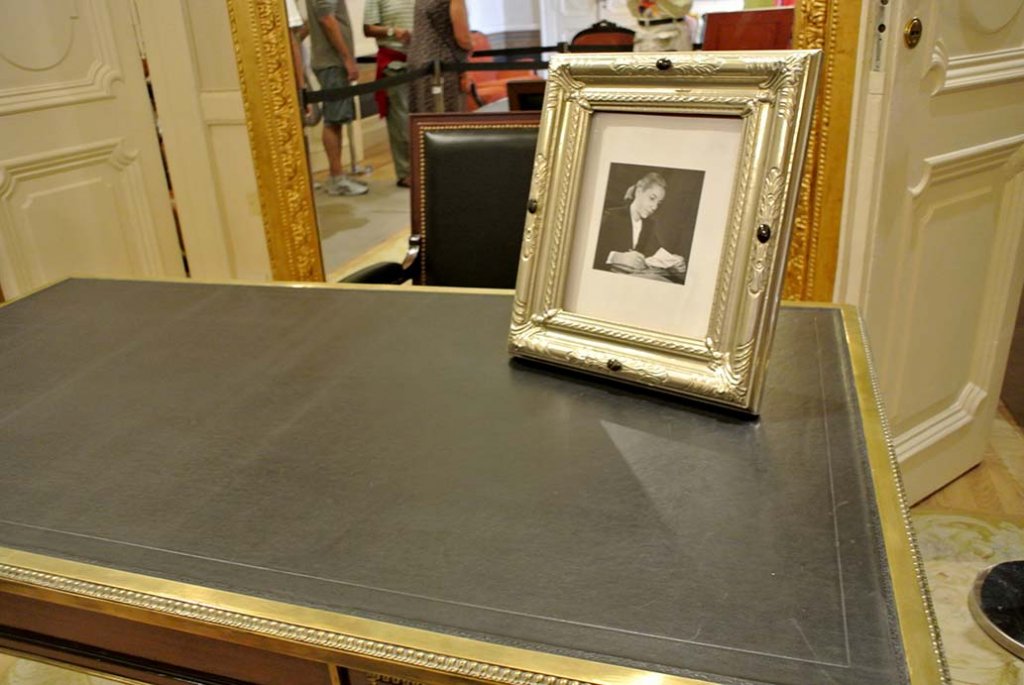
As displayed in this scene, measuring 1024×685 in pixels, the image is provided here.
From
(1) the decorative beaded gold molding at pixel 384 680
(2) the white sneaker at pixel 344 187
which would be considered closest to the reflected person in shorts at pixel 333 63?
(2) the white sneaker at pixel 344 187

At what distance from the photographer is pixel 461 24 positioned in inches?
Answer: 94.4

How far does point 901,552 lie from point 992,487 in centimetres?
174

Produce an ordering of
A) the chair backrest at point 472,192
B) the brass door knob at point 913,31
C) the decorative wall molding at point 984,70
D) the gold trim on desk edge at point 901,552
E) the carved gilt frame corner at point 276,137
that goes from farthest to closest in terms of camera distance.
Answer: the carved gilt frame corner at point 276,137 → the chair backrest at point 472,192 → the decorative wall molding at point 984,70 → the brass door knob at point 913,31 → the gold trim on desk edge at point 901,552

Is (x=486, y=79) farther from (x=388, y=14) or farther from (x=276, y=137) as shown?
(x=276, y=137)

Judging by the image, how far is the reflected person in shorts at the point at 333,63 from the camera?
2273mm

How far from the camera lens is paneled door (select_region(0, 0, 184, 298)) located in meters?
2.14

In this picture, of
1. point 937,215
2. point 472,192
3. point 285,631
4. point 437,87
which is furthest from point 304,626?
point 437,87

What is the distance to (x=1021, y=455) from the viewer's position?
215cm

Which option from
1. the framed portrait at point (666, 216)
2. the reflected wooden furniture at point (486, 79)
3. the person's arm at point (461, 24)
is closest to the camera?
the framed portrait at point (666, 216)

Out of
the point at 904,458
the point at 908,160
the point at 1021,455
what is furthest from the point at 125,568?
the point at 1021,455

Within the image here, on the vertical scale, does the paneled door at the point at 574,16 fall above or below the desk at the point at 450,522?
above

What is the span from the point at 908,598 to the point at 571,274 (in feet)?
1.60

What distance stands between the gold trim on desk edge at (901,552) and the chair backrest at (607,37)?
4.25 feet

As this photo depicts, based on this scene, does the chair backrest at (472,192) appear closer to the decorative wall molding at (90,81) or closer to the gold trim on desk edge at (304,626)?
the gold trim on desk edge at (304,626)
